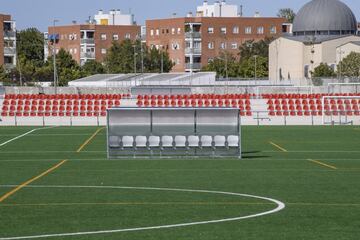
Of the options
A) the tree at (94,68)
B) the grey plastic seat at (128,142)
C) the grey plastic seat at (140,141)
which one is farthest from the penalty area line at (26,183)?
the tree at (94,68)

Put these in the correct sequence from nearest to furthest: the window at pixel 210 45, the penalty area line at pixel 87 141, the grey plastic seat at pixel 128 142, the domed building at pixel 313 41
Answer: the grey plastic seat at pixel 128 142, the penalty area line at pixel 87 141, the domed building at pixel 313 41, the window at pixel 210 45

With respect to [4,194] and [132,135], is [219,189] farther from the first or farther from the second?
[132,135]

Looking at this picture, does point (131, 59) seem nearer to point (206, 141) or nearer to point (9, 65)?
point (9, 65)

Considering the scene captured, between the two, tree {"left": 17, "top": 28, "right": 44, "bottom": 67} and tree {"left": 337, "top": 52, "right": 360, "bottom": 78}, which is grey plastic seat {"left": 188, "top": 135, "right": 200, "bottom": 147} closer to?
tree {"left": 337, "top": 52, "right": 360, "bottom": 78}

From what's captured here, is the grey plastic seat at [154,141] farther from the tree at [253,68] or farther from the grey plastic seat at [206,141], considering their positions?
the tree at [253,68]

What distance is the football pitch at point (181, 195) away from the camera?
743 inches

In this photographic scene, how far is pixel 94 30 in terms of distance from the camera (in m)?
198

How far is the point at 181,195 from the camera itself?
81.8ft

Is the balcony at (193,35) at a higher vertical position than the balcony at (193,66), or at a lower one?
higher

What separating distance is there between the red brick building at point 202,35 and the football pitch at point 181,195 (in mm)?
138106

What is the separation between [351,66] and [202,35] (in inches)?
2230

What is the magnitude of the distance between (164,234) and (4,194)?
8.05 m

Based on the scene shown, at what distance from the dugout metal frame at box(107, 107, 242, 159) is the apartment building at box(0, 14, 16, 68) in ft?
399

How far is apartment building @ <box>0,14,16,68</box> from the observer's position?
161 metres
